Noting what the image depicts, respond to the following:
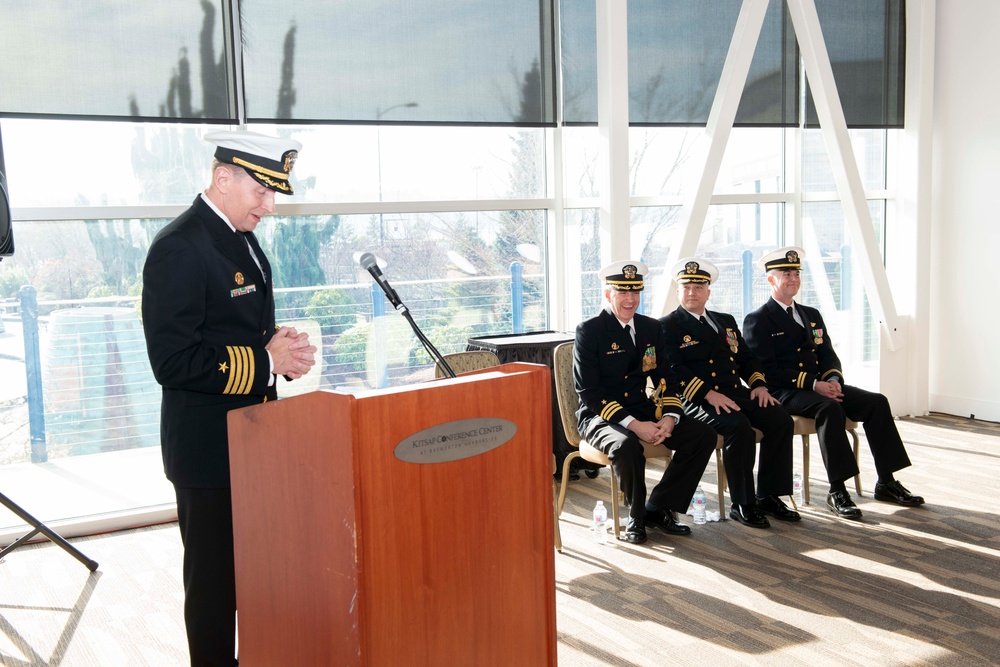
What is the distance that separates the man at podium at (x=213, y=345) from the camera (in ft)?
6.52

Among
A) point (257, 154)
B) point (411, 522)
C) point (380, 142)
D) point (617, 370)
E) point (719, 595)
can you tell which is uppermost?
point (380, 142)

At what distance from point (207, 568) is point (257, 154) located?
3.16 feet

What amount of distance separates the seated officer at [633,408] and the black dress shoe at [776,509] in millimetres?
490

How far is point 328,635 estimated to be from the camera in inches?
63.1

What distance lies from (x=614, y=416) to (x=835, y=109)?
138 inches

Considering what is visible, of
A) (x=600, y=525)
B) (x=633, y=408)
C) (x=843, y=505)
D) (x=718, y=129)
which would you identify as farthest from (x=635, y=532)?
(x=718, y=129)

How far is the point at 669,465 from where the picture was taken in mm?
4285

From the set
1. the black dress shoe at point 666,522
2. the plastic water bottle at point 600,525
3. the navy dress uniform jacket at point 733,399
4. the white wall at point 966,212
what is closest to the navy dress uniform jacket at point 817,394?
the navy dress uniform jacket at point 733,399

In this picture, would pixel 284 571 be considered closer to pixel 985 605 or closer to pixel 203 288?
pixel 203 288

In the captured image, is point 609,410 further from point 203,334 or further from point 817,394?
point 203,334

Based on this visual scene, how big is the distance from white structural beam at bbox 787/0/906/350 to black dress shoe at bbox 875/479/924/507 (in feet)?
7.69

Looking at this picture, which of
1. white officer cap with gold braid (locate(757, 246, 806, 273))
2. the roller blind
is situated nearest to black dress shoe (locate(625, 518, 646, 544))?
white officer cap with gold braid (locate(757, 246, 806, 273))

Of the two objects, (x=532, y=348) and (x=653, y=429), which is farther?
(x=532, y=348)

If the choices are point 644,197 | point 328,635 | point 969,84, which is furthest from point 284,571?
point 969,84
